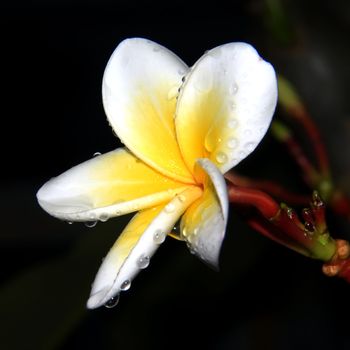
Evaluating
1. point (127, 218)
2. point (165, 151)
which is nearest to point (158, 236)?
point (165, 151)

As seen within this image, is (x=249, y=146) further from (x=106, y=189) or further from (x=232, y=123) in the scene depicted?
(x=106, y=189)

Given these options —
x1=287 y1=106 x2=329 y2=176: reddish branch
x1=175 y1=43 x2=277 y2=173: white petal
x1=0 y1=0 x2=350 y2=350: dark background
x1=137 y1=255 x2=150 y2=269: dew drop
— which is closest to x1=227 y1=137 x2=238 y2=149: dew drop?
x1=175 y1=43 x2=277 y2=173: white petal

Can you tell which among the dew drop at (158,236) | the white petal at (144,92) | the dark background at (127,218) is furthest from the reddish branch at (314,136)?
the dew drop at (158,236)

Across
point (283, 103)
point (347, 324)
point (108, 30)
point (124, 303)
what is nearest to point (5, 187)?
point (108, 30)

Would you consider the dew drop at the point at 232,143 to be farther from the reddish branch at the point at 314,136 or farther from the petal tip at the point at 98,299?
the reddish branch at the point at 314,136

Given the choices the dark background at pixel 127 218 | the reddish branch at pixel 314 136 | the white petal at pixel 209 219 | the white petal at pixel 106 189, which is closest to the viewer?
the white petal at pixel 209 219

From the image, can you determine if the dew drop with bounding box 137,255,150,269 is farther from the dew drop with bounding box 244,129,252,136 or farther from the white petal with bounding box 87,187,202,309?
the dew drop with bounding box 244,129,252,136
